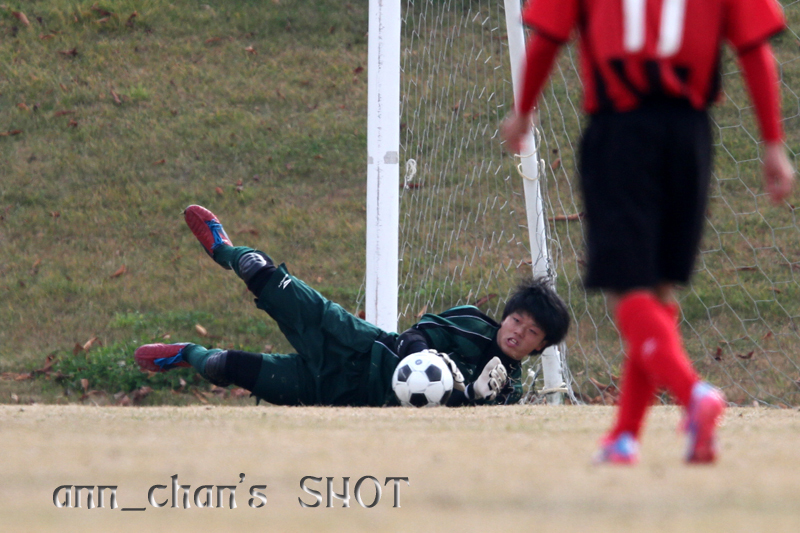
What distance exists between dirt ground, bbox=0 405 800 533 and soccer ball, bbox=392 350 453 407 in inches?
43.8

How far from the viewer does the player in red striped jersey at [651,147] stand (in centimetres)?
209

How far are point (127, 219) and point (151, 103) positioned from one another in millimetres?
1756

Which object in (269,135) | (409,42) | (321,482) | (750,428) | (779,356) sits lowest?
(779,356)

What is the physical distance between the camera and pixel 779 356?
6.26 m

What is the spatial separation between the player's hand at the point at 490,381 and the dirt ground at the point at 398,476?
1249 mm

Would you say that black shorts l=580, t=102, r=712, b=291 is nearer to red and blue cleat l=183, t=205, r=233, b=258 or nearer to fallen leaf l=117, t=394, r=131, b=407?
red and blue cleat l=183, t=205, r=233, b=258

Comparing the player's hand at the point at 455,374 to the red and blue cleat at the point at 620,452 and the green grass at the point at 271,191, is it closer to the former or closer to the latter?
the green grass at the point at 271,191

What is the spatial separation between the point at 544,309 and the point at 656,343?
95.7 inches

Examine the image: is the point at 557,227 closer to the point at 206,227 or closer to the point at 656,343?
the point at 206,227

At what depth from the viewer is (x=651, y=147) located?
2.10 metres

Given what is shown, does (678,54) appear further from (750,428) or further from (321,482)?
(750,428)

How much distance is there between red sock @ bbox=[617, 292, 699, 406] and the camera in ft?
6.68

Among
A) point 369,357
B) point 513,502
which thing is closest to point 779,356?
point 369,357

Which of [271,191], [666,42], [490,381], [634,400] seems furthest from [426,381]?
[271,191]
